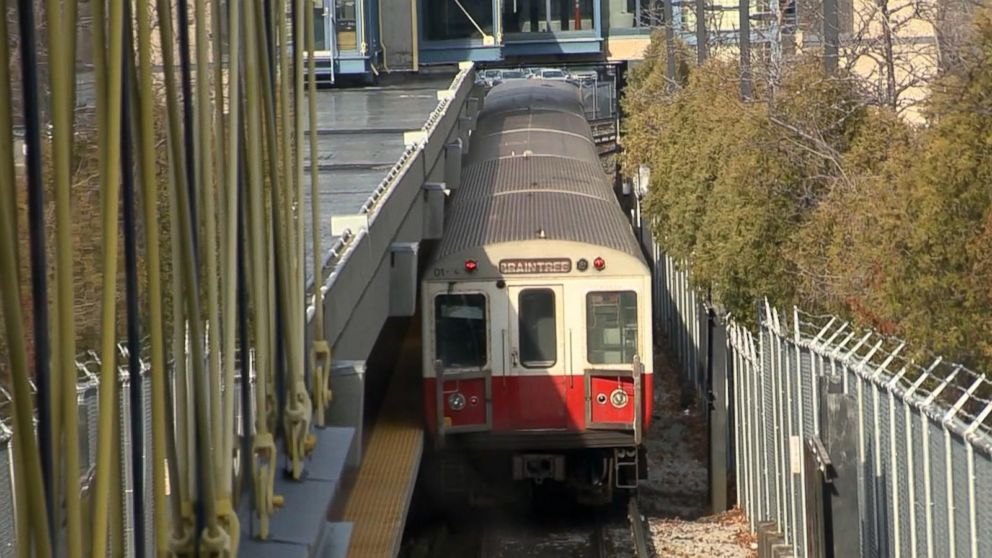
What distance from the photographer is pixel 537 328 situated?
13047mm

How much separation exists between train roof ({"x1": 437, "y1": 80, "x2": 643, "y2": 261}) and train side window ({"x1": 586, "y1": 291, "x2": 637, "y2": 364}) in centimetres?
43

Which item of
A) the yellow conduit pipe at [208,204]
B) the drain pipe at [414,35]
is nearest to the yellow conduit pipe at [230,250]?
the yellow conduit pipe at [208,204]

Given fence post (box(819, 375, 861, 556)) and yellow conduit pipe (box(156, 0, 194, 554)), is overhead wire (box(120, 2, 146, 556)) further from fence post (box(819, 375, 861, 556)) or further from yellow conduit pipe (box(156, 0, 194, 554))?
fence post (box(819, 375, 861, 556))

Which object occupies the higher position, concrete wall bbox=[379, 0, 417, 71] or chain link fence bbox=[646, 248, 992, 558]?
concrete wall bbox=[379, 0, 417, 71]

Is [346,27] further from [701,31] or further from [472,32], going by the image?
[701,31]

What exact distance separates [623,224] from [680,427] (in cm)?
429

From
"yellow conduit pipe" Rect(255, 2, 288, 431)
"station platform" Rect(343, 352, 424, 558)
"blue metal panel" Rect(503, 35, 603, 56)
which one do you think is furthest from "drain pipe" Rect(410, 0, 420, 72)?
"yellow conduit pipe" Rect(255, 2, 288, 431)

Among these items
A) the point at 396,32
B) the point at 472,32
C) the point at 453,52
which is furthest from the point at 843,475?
the point at 472,32

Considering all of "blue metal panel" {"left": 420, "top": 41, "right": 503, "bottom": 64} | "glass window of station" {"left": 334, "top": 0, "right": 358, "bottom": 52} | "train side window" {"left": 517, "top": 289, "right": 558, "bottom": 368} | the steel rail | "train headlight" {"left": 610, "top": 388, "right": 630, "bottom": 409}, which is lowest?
the steel rail

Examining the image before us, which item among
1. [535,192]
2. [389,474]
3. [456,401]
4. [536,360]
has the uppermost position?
[535,192]

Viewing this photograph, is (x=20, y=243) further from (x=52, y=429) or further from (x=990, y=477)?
(x=990, y=477)

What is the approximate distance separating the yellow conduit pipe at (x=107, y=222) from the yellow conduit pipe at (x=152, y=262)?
98 mm

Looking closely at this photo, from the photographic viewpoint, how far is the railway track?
1287cm

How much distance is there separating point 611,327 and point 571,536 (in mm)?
2000
